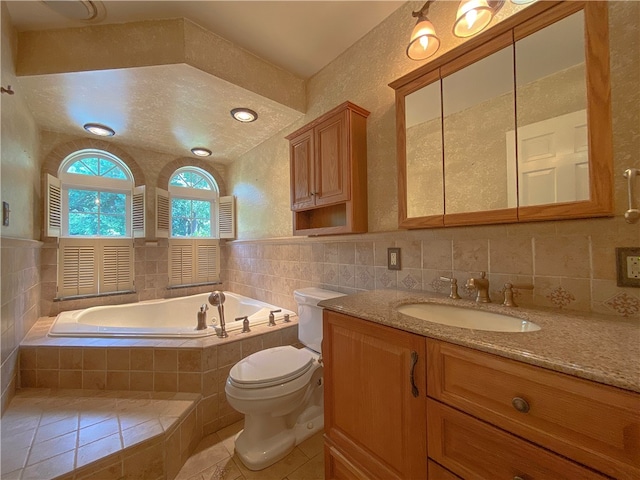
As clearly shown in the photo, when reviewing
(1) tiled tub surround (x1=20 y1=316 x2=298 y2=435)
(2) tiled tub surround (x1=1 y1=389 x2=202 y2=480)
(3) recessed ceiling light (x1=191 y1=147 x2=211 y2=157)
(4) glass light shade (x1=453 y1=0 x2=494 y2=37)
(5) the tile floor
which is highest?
(3) recessed ceiling light (x1=191 y1=147 x2=211 y2=157)

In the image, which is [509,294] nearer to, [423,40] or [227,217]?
[423,40]

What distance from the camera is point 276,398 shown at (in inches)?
52.9

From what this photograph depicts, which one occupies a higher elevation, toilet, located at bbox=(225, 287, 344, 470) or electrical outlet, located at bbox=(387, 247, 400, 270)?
electrical outlet, located at bbox=(387, 247, 400, 270)

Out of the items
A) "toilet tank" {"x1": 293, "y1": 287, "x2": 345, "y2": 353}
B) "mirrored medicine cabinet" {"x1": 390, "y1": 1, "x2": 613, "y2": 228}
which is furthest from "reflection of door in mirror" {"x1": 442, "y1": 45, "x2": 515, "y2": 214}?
"toilet tank" {"x1": 293, "y1": 287, "x2": 345, "y2": 353}

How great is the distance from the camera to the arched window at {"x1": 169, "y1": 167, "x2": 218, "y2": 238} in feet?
10.5

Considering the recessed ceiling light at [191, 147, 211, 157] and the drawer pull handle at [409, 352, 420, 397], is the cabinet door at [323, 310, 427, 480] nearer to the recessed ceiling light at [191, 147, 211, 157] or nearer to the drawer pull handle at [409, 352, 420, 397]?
the drawer pull handle at [409, 352, 420, 397]

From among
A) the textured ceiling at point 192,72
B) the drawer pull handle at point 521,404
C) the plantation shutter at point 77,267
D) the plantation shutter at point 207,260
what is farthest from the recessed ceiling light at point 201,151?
the drawer pull handle at point 521,404

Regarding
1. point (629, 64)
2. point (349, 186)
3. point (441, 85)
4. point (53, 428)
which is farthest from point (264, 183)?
point (629, 64)

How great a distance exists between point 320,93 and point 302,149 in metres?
0.59

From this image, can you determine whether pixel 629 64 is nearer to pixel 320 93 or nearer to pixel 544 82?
pixel 544 82

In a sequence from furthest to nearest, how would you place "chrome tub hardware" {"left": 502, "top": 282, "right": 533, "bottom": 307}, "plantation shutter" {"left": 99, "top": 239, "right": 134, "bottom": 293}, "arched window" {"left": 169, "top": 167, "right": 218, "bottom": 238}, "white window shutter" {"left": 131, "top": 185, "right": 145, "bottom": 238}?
"arched window" {"left": 169, "top": 167, "right": 218, "bottom": 238} < "white window shutter" {"left": 131, "top": 185, "right": 145, "bottom": 238} < "plantation shutter" {"left": 99, "top": 239, "right": 134, "bottom": 293} < "chrome tub hardware" {"left": 502, "top": 282, "right": 533, "bottom": 307}

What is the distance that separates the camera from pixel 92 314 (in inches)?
96.2

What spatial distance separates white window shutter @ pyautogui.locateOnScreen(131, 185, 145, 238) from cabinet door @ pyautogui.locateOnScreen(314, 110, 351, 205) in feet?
7.40

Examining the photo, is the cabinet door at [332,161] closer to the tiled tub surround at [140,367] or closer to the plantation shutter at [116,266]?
the tiled tub surround at [140,367]
